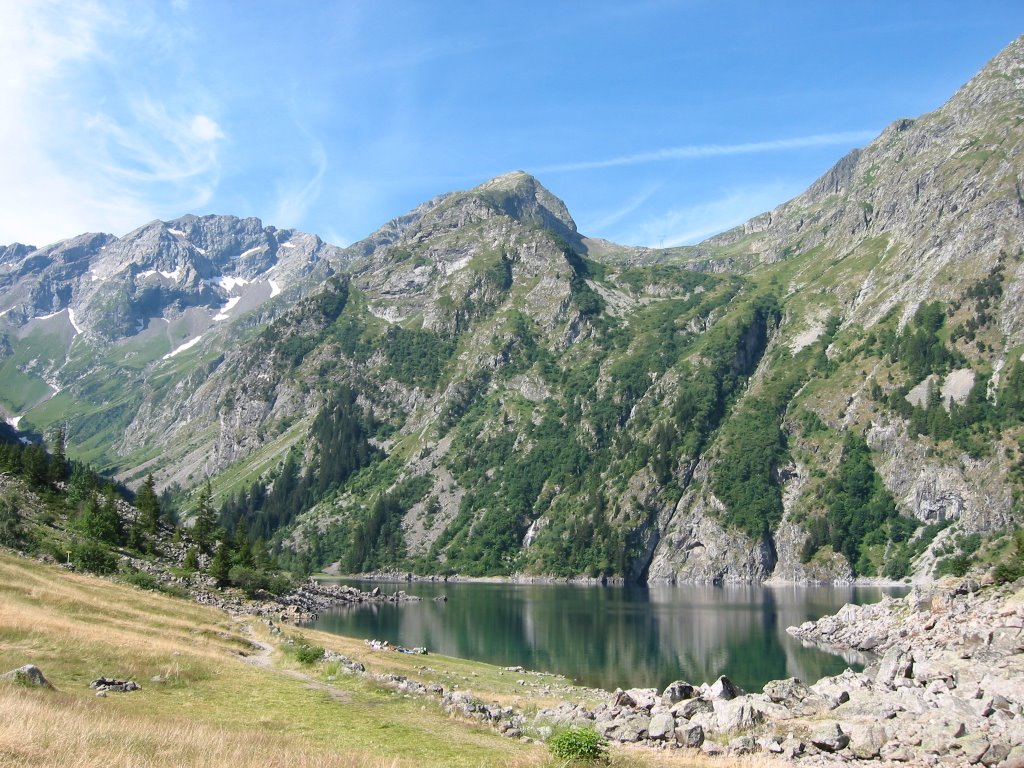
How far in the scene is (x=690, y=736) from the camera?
25.6 m

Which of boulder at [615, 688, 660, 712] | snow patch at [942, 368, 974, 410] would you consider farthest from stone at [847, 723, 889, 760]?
snow patch at [942, 368, 974, 410]

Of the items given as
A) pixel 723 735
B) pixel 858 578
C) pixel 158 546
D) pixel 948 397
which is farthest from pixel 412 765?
pixel 948 397

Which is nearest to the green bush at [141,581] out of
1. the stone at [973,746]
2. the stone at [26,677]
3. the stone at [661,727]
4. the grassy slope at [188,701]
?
the grassy slope at [188,701]

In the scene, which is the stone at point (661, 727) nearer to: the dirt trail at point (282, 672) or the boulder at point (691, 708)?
the boulder at point (691, 708)

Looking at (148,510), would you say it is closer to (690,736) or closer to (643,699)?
(643,699)

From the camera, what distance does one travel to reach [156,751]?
13.2 metres

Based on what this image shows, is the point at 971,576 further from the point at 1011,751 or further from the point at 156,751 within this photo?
the point at 156,751

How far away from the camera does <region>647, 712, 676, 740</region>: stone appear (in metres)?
26.1

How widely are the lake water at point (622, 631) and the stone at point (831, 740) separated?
3103 centimetres

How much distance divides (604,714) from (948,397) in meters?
198

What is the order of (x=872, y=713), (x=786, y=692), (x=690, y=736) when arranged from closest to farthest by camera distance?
(x=690, y=736) → (x=872, y=713) → (x=786, y=692)

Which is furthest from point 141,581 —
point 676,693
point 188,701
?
point 676,693

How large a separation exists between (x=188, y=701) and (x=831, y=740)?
2331 centimetres

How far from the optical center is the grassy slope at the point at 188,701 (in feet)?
43.8
